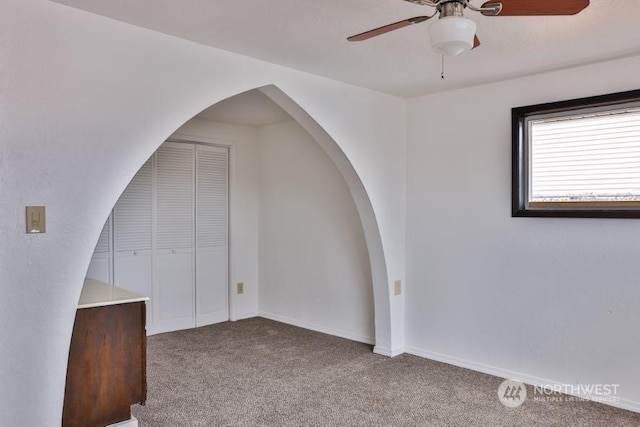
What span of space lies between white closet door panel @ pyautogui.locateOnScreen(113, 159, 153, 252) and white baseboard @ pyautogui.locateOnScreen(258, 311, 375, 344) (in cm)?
154

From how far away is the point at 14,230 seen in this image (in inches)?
86.2

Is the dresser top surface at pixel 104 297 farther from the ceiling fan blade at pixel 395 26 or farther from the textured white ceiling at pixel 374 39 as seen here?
the ceiling fan blade at pixel 395 26

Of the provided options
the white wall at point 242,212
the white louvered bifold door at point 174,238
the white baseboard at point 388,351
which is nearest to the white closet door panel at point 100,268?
the white louvered bifold door at point 174,238

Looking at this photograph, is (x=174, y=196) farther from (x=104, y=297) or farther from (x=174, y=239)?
(x=104, y=297)

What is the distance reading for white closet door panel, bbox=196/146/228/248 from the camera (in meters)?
5.14

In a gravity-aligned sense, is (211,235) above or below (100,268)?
above

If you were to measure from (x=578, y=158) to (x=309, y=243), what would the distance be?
264 centimetres

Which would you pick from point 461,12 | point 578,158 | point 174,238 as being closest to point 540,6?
point 461,12

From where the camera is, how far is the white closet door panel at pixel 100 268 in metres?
4.40

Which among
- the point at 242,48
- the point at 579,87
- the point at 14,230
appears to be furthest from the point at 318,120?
the point at 14,230

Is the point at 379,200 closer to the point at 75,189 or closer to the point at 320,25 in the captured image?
the point at 320,25

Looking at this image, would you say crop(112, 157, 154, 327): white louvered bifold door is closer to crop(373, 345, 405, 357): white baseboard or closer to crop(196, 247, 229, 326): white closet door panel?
crop(196, 247, 229, 326): white closet door panel

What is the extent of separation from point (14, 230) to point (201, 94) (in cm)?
118

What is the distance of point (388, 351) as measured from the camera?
13.5 feet
